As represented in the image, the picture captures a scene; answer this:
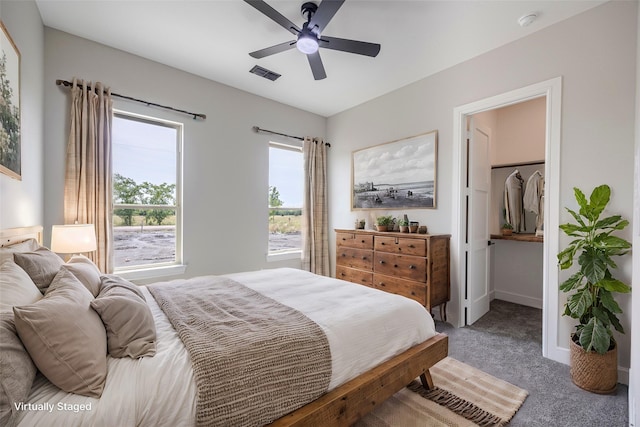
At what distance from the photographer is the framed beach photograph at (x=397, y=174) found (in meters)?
3.46

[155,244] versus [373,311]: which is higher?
[155,244]

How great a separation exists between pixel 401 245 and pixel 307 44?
223 cm

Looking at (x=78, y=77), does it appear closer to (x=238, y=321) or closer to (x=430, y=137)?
(x=238, y=321)

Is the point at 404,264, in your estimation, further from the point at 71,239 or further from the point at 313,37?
the point at 71,239

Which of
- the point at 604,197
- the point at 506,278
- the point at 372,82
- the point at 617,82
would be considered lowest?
the point at 506,278

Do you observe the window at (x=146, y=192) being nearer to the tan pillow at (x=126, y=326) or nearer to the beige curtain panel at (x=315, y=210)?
the beige curtain panel at (x=315, y=210)

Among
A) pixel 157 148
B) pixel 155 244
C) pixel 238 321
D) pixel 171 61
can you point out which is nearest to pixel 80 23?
pixel 171 61

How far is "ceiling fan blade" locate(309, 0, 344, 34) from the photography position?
182cm

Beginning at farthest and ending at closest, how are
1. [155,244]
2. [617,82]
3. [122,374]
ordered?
[155,244], [617,82], [122,374]

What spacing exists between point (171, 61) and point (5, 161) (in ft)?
6.94

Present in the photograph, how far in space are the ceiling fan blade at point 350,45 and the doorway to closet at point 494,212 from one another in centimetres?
146

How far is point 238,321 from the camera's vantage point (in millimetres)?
1533

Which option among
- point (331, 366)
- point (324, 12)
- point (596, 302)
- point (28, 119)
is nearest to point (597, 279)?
point (596, 302)

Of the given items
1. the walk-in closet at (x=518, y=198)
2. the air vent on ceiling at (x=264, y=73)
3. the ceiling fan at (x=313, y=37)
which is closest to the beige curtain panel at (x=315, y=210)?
the air vent on ceiling at (x=264, y=73)
